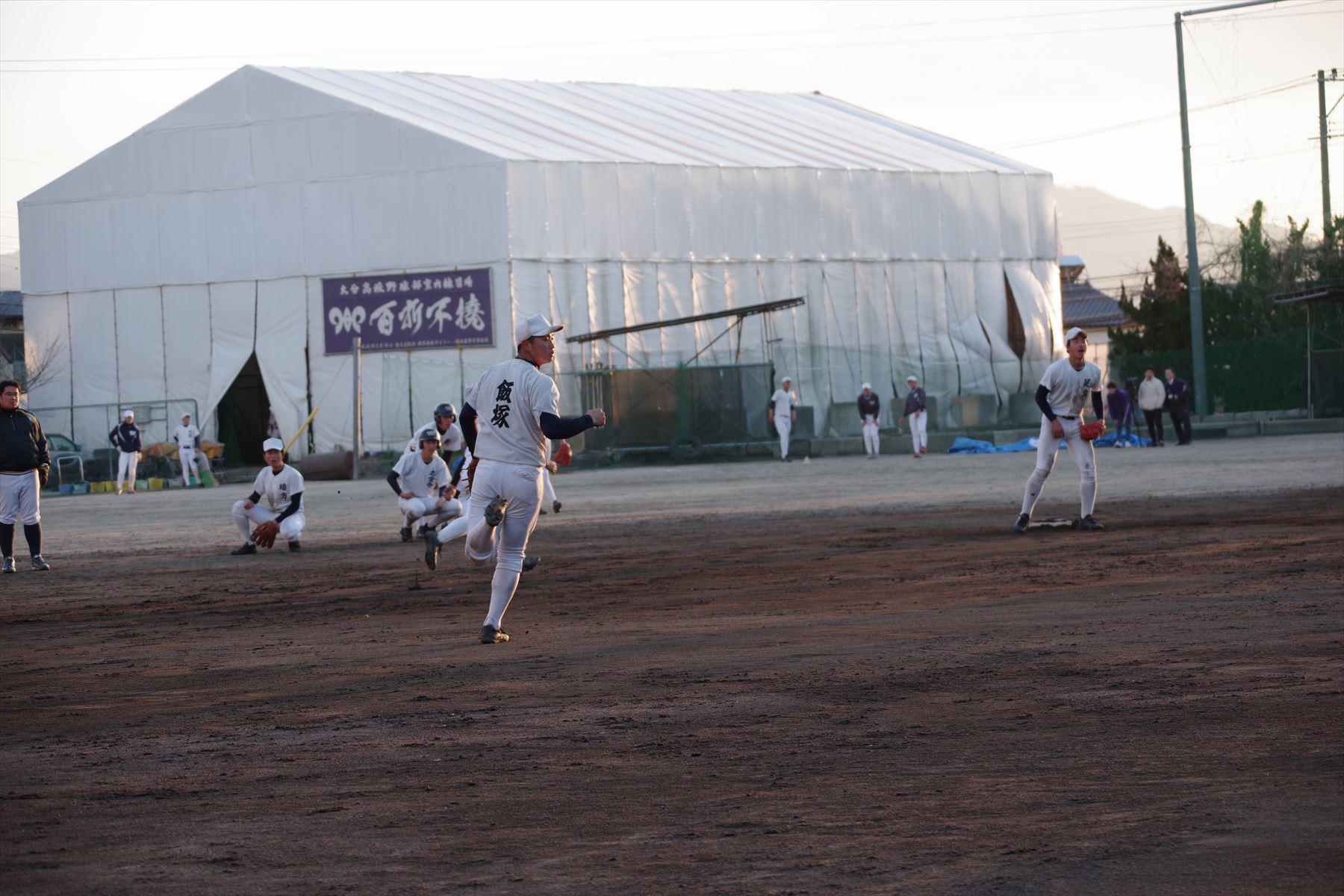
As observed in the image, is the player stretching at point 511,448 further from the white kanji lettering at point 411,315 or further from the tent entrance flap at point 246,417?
the tent entrance flap at point 246,417

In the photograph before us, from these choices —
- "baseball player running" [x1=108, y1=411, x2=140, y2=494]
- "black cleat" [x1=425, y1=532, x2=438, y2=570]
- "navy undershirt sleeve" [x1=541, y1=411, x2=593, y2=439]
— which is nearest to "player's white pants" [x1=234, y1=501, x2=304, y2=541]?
"black cleat" [x1=425, y1=532, x2=438, y2=570]

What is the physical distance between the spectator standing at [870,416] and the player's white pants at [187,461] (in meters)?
16.6

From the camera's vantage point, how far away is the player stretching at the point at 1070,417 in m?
16.8

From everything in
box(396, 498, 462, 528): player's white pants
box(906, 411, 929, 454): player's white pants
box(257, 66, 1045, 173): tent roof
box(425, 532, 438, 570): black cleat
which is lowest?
box(425, 532, 438, 570): black cleat

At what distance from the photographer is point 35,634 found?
11.8m

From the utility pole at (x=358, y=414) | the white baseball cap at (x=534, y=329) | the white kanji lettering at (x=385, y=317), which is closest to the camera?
the white baseball cap at (x=534, y=329)

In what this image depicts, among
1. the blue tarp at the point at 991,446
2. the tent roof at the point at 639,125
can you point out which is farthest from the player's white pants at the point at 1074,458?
the tent roof at the point at 639,125

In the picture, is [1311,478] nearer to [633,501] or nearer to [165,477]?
[633,501]

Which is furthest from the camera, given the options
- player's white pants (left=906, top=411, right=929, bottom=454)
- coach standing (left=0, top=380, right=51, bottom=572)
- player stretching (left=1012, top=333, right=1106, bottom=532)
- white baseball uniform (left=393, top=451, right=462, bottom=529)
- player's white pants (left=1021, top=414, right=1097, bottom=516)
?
player's white pants (left=906, top=411, right=929, bottom=454)

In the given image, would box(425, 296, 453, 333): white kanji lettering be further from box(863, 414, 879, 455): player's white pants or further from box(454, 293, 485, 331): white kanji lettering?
box(863, 414, 879, 455): player's white pants

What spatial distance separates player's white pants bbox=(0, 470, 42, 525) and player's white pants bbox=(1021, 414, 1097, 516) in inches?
407

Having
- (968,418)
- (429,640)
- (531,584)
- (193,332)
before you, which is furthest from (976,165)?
(429,640)

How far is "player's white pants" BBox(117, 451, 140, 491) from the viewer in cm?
3741

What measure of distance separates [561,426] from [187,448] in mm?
33361
